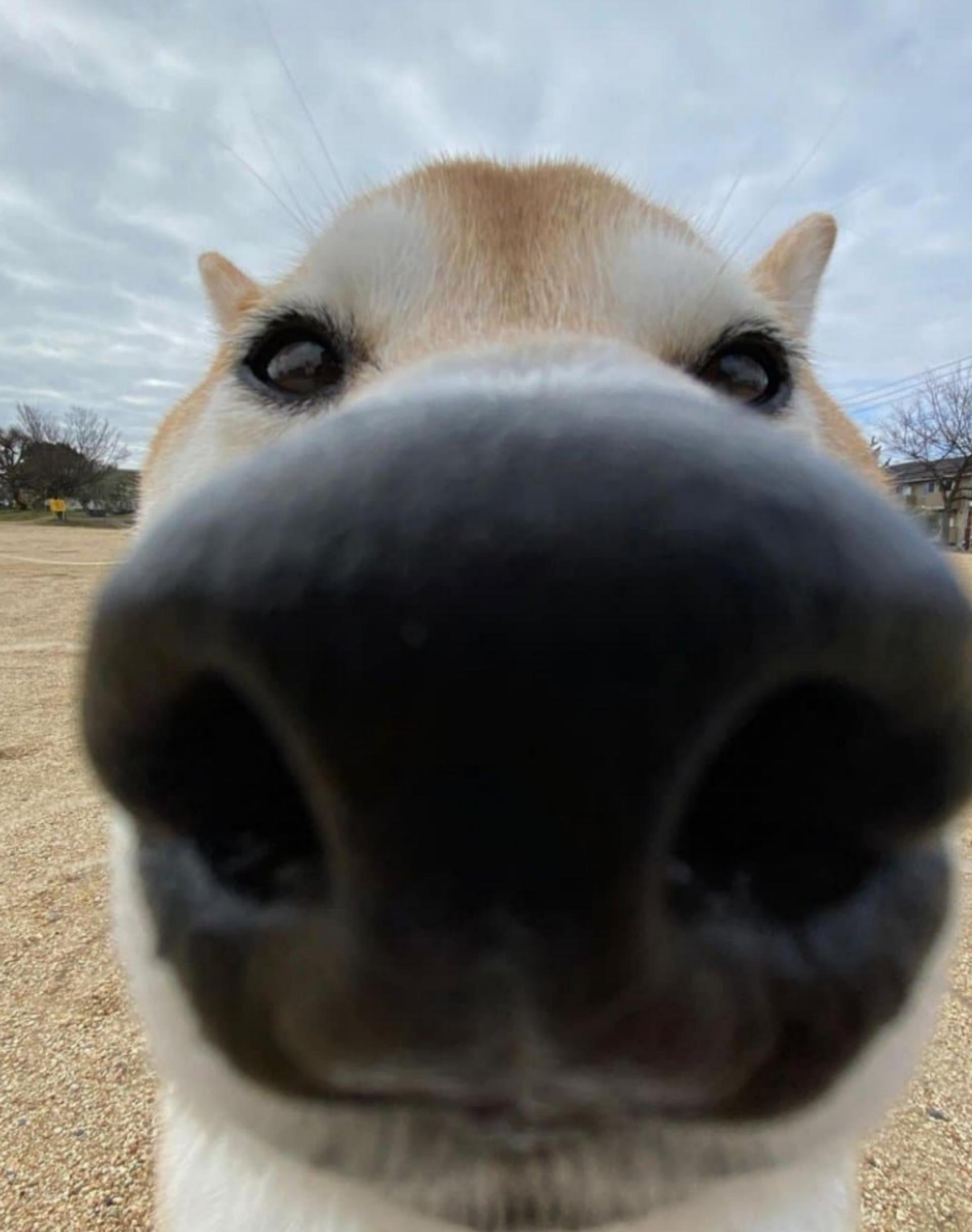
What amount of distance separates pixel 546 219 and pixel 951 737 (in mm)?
1791

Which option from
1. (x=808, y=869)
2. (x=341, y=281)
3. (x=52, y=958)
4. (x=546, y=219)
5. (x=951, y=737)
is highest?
(x=546, y=219)

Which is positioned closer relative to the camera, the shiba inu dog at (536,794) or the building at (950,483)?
the shiba inu dog at (536,794)

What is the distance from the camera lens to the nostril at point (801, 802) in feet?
1.86

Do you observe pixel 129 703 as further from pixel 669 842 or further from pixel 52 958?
pixel 52 958

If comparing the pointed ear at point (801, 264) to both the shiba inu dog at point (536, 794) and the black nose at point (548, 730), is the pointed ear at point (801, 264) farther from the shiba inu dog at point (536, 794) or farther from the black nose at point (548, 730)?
the black nose at point (548, 730)

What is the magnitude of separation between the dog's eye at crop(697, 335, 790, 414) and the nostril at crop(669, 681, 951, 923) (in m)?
1.50

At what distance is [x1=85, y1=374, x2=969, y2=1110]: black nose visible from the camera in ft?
1.65

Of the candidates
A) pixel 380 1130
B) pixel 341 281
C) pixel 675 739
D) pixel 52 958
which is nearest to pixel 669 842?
pixel 675 739

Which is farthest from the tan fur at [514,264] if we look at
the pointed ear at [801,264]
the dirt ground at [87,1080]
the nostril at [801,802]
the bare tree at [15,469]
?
the bare tree at [15,469]

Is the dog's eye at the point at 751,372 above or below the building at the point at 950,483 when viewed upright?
below

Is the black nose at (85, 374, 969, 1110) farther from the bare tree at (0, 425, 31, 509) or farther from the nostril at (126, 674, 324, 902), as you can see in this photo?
the bare tree at (0, 425, 31, 509)

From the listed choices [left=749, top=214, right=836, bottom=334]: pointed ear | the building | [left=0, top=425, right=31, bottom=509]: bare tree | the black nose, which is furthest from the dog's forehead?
[left=0, top=425, right=31, bottom=509]: bare tree

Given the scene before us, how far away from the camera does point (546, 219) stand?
79.9 inches

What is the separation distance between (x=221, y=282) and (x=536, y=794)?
314cm
